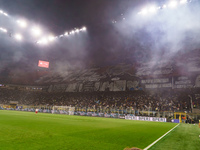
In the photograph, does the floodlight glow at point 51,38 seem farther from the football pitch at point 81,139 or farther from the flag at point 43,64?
the football pitch at point 81,139

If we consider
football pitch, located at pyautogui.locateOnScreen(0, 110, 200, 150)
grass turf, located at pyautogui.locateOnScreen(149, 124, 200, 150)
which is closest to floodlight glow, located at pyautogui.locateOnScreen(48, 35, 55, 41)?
football pitch, located at pyautogui.locateOnScreen(0, 110, 200, 150)

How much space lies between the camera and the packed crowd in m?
31.3

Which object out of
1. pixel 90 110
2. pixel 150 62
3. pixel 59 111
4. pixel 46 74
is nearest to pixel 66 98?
Answer: pixel 59 111

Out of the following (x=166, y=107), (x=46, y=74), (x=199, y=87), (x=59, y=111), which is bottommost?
(x=59, y=111)

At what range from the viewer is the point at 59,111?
38562 mm

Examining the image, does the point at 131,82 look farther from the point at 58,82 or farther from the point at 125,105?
the point at 58,82

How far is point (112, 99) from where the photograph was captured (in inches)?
1628

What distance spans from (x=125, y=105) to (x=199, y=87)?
17.2m

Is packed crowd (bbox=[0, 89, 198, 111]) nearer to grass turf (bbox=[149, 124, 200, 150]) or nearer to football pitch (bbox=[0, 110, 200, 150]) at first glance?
grass turf (bbox=[149, 124, 200, 150])

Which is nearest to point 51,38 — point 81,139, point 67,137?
point 67,137

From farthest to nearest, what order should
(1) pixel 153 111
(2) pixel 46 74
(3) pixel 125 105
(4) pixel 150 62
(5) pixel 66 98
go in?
1. (2) pixel 46 74
2. (5) pixel 66 98
3. (4) pixel 150 62
4. (3) pixel 125 105
5. (1) pixel 153 111

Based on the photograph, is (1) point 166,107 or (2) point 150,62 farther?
(2) point 150,62

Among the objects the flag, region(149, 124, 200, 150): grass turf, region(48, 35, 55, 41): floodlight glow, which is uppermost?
region(48, 35, 55, 41): floodlight glow

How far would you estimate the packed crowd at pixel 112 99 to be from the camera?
31.3 metres
